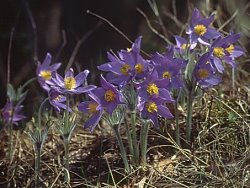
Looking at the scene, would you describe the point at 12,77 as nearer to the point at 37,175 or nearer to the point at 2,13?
the point at 2,13

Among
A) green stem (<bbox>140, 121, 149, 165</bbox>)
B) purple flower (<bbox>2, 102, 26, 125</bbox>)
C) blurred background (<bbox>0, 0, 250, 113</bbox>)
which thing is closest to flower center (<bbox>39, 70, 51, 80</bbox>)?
purple flower (<bbox>2, 102, 26, 125</bbox>)

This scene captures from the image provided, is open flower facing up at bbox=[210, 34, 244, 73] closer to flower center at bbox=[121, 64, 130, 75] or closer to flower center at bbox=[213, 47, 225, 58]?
flower center at bbox=[213, 47, 225, 58]

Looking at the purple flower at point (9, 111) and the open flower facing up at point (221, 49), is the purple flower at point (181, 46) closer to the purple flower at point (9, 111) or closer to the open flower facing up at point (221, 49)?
the open flower facing up at point (221, 49)

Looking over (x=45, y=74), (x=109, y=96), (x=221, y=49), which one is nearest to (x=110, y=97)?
(x=109, y=96)

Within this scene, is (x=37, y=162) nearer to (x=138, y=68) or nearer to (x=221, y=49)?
(x=138, y=68)

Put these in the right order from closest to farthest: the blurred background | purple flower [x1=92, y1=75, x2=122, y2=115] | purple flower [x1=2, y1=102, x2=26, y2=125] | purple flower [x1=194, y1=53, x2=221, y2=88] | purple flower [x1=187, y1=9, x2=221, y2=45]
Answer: purple flower [x1=92, y1=75, x2=122, y2=115], purple flower [x1=194, y1=53, x2=221, y2=88], purple flower [x1=187, y1=9, x2=221, y2=45], purple flower [x1=2, y1=102, x2=26, y2=125], the blurred background

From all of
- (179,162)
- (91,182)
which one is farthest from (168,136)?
(91,182)

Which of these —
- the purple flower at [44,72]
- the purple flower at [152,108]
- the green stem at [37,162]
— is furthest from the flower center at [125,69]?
the purple flower at [44,72]
